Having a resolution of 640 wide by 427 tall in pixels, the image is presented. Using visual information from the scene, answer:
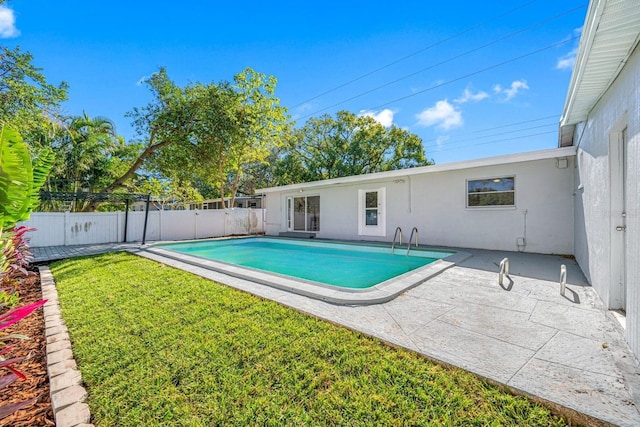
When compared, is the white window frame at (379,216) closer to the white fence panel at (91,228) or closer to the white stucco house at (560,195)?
the white stucco house at (560,195)

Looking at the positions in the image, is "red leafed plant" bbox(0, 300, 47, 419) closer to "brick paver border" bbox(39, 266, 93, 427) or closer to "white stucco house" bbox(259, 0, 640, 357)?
"brick paver border" bbox(39, 266, 93, 427)

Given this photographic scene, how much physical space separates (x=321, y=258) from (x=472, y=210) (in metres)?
5.32

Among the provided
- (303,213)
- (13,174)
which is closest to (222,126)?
(303,213)

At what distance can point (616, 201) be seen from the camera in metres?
3.66

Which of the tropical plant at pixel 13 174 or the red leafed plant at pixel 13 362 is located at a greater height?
the tropical plant at pixel 13 174

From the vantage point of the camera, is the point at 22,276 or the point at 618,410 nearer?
the point at 618,410

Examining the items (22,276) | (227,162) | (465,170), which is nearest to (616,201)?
(465,170)

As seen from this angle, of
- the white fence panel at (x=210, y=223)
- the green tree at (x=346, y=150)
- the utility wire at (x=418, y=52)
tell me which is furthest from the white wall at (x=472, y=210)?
the green tree at (x=346, y=150)

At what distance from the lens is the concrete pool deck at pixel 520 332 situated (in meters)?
2.13

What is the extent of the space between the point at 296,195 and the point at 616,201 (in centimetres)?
1283

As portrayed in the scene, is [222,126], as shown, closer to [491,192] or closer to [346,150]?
[491,192]

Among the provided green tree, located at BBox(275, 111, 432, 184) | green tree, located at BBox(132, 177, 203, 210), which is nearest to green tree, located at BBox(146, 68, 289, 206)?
green tree, located at BBox(132, 177, 203, 210)

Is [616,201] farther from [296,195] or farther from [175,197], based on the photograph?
[175,197]

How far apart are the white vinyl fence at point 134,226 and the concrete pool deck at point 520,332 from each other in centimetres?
1068
